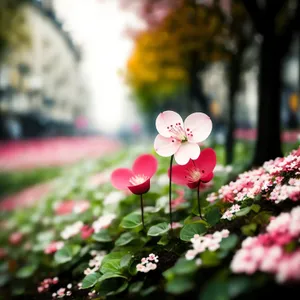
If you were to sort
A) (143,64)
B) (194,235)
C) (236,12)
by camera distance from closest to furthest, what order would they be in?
1. (194,235)
2. (236,12)
3. (143,64)

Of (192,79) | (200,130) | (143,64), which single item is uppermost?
(143,64)

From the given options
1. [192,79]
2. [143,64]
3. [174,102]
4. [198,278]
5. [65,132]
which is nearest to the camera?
[198,278]

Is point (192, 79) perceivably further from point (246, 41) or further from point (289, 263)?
point (289, 263)

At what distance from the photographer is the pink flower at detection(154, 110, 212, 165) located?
2.19 feet

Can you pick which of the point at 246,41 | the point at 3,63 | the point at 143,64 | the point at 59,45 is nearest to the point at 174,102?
the point at 59,45

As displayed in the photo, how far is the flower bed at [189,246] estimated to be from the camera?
0.44 meters

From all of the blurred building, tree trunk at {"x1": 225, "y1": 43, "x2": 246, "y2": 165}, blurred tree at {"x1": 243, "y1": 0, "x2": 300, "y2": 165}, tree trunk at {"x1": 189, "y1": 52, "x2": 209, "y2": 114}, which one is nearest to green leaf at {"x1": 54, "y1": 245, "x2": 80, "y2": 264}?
blurred tree at {"x1": 243, "y1": 0, "x2": 300, "y2": 165}

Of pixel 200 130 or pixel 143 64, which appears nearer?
pixel 200 130

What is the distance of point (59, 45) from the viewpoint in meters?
4.96

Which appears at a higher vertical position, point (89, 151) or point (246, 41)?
point (246, 41)

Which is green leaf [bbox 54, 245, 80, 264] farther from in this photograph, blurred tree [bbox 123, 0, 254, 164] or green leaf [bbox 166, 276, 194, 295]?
blurred tree [bbox 123, 0, 254, 164]

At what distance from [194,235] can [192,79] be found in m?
2.76

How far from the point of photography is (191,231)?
66 cm

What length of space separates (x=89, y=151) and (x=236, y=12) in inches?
113
